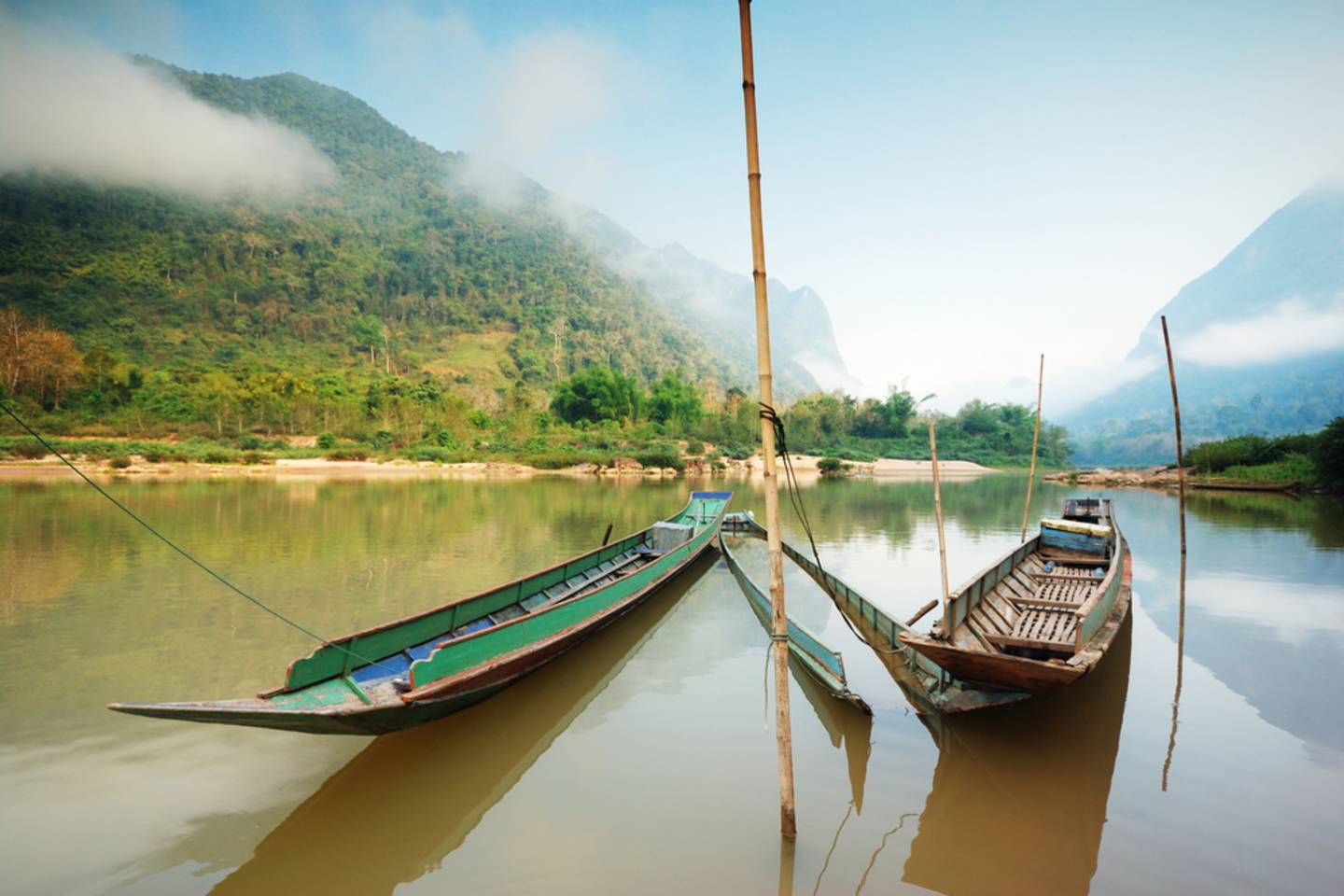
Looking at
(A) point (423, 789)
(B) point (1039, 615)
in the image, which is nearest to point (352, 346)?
(A) point (423, 789)

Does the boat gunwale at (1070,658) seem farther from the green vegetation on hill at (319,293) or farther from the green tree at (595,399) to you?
the green tree at (595,399)

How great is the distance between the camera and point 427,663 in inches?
200

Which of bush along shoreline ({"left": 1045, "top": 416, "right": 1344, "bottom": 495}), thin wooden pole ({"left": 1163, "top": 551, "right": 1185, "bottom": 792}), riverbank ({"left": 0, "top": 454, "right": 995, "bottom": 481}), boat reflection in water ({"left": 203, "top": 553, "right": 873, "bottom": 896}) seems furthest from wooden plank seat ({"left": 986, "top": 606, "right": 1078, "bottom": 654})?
bush along shoreline ({"left": 1045, "top": 416, "right": 1344, "bottom": 495})

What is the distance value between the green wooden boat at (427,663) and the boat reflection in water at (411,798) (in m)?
0.35

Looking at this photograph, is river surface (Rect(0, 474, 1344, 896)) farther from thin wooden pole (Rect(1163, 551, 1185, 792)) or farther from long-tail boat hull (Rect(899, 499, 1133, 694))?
long-tail boat hull (Rect(899, 499, 1133, 694))

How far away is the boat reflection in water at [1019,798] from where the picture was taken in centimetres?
383

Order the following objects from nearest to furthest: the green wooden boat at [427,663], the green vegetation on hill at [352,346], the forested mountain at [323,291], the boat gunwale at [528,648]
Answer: the green wooden boat at [427,663] → the boat gunwale at [528,648] → the green vegetation on hill at [352,346] → the forested mountain at [323,291]

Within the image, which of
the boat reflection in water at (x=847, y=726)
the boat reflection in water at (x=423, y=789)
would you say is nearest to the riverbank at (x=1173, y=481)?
the boat reflection in water at (x=847, y=726)

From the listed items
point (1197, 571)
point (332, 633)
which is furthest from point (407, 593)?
point (1197, 571)

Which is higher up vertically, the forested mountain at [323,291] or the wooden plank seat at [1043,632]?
the forested mountain at [323,291]

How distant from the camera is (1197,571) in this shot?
42.7 feet

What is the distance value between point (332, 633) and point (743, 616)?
19.9 feet

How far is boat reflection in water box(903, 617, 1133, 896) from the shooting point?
383cm

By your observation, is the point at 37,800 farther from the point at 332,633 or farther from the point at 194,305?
the point at 194,305
